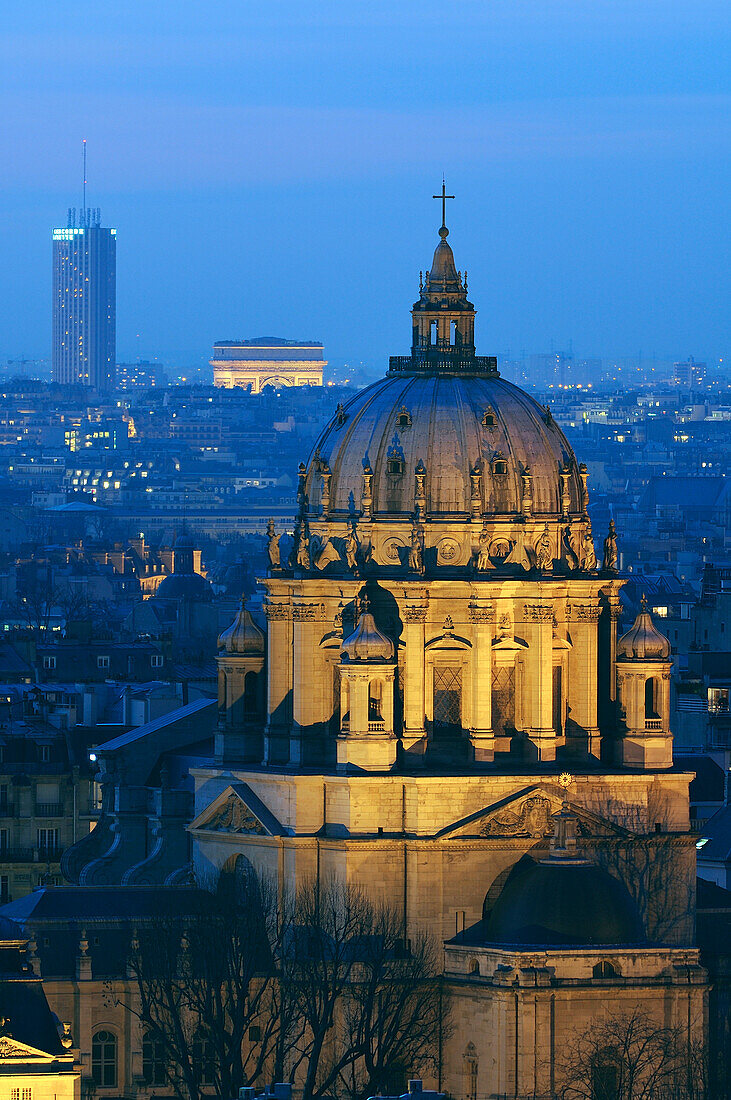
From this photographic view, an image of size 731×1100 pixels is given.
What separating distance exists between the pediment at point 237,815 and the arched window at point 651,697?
9.23m

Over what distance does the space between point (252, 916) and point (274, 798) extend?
4039 mm

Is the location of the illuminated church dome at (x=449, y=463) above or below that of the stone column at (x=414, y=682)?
above

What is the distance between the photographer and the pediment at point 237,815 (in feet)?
368

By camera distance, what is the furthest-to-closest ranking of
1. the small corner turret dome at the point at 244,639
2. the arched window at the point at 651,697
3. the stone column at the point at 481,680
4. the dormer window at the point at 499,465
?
1. the small corner turret dome at the point at 244,639
2. the arched window at the point at 651,697
3. the dormer window at the point at 499,465
4. the stone column at the point at 481,680

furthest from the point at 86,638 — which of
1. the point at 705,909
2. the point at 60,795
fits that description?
the point at 705,909

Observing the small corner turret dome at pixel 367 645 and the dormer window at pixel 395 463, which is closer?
the small corner turret dome at pixel 367 645

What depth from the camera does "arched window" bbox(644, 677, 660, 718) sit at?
114500 millimetres

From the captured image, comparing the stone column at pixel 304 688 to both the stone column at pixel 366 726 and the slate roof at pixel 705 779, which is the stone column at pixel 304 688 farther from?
the slate roof at pixel 705 779

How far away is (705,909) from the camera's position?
11512 centimetres

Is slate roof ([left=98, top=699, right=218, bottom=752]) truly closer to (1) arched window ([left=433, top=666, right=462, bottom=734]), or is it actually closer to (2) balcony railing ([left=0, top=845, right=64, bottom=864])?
(2) balcony railing ([left=0, top=845, right=64, bottom=864])

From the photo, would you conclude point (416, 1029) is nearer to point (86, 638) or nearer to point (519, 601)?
point (519, 601)

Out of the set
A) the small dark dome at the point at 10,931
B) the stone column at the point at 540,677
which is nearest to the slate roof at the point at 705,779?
the stone column at the point at 540,677

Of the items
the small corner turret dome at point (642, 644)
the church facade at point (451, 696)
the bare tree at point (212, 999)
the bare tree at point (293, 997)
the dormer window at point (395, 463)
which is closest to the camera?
the bare tree at point (212, 999)

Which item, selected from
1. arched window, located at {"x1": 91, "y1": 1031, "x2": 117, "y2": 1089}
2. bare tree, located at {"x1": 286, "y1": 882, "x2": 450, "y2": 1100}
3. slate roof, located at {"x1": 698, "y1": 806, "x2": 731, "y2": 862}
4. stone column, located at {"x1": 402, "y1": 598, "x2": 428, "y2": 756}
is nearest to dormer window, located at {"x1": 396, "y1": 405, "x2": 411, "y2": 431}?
stone column, located at {"x1": 402, "y1": 598, "x2": 428, "y2": 756}
